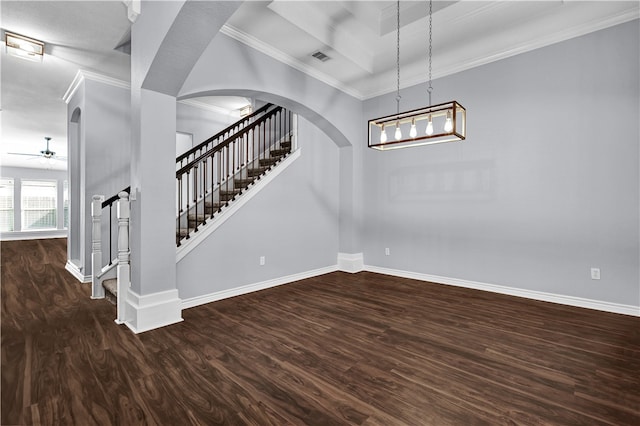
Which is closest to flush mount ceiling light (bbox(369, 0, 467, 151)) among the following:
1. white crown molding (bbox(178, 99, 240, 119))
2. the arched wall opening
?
white crown molding (bbox(178, 99, 240, 119))

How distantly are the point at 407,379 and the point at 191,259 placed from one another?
9.35ft

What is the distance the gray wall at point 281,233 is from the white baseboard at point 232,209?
63mm

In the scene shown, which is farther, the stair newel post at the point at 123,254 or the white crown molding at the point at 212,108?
the white crown molding at the point at 212,108

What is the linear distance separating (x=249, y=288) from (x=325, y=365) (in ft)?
7.73

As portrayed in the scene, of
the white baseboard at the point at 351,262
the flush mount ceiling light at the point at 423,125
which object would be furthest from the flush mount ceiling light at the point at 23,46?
the white baseboard at the point at 351,262

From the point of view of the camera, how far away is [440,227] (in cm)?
498

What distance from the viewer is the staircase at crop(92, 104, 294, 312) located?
4.00 m

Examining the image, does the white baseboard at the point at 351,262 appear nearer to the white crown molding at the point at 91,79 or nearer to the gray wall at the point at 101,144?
the gray wall at the point at 101,144

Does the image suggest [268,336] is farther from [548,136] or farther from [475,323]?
[548,136]

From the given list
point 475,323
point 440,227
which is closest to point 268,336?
point 475,323

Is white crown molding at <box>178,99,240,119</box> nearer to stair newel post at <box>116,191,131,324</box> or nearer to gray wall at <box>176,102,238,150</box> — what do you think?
gray wall at <box>176,102,238,150</box>

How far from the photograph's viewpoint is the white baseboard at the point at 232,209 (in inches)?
150

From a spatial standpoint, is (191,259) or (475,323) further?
(191,259)

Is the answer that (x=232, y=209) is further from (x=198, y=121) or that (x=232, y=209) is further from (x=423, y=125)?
(x=198, y=121)
